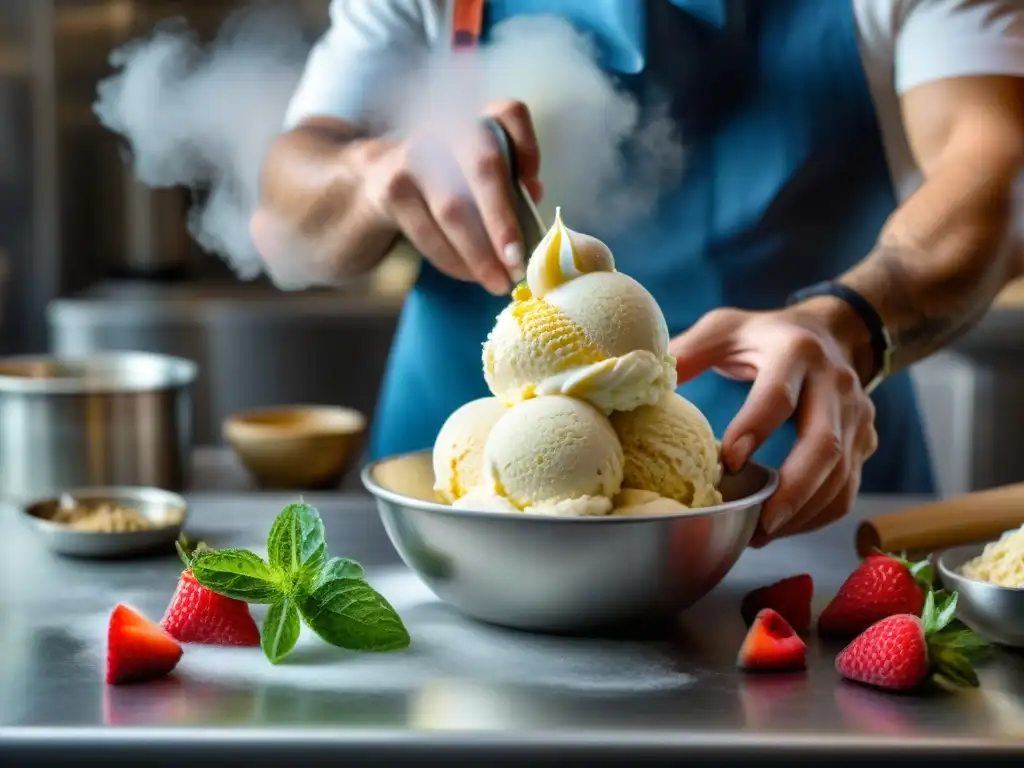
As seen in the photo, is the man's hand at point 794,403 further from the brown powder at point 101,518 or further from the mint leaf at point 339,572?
the brown powder at point 101,518

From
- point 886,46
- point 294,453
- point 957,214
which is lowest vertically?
point 294,453

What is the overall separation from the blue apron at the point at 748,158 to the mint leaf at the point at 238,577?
2.67 feet

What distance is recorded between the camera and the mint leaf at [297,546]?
0.86 meters

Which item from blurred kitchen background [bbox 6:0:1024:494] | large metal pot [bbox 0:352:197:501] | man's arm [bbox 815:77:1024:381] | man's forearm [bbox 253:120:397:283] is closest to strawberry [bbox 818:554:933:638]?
man's arm [bbox 815:77:1024:381]

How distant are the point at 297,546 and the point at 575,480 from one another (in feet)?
0.69

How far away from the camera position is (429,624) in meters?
0.92

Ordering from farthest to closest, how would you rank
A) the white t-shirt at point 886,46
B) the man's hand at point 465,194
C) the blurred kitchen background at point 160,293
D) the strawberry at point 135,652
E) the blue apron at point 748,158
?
1. the blurred kitchen background at point 160,293
2. the blue apron at point 748,158
3. the white t-shirt at point 886,46
4. the man's hand at point 465,194
5. the strawberry at point 135,652

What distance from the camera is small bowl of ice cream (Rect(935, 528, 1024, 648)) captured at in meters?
0.82

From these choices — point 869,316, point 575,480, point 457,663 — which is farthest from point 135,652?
point 869,316

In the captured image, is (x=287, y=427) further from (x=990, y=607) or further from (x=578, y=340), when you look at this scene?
(x=990, y=607)

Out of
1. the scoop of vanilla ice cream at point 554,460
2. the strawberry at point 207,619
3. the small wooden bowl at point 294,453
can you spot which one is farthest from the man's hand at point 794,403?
the small wooden bowl at point 294,453

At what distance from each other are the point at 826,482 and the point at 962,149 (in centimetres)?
67

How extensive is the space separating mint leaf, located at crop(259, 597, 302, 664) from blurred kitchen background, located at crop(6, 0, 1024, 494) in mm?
2148

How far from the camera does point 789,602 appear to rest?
93 cm
